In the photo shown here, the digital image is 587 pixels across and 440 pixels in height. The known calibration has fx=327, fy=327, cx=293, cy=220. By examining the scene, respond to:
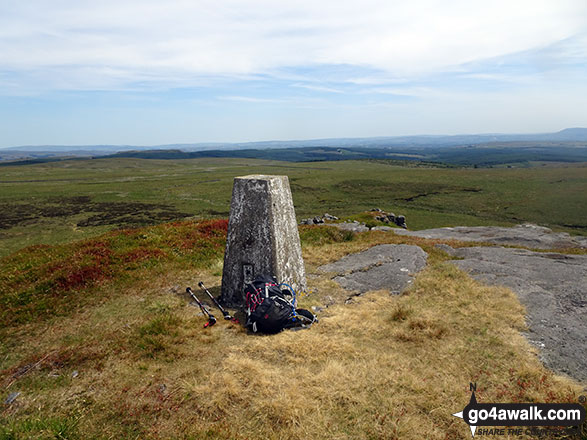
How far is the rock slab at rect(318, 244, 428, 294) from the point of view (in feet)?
44.8

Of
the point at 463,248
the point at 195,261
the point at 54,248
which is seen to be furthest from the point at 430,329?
the point at 54,248

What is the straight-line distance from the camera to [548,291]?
485 inches

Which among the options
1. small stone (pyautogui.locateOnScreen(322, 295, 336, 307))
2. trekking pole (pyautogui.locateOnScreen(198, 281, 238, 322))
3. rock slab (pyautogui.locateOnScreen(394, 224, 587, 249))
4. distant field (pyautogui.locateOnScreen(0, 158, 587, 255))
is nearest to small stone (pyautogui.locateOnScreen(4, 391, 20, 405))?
trekking pole (pyautogui.locateOnScreen(198, 281, 238, 322))

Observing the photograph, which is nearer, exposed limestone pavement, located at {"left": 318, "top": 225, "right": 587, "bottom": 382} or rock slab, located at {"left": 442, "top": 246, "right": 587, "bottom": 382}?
rock slab, located at {"left": 442, "top": 246, "right": 587, "bottom": 382}

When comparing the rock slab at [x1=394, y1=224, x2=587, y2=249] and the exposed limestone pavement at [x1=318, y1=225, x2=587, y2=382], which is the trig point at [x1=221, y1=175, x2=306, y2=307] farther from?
the rock slab at [x1=394, y1=224, x2=587, y2=249]

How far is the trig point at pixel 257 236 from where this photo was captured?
35.0 feet

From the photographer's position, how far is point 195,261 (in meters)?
16.2

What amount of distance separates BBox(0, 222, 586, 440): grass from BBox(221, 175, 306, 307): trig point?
1.49 meters

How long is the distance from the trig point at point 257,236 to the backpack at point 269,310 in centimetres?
78

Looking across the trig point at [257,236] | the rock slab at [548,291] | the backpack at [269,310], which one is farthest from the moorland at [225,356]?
the trig point at [257,236]

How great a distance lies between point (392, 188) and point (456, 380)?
78.5m

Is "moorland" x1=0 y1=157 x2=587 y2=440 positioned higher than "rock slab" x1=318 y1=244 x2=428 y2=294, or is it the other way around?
"moorland" x1=0 y1=157 x2=587 y2=440

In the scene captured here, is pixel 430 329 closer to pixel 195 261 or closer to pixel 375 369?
pixel 375 369

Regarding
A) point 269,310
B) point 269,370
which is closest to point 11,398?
point 269,370
